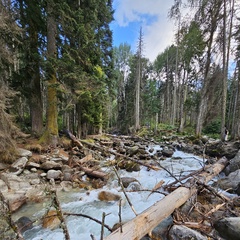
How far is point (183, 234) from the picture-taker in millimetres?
2469

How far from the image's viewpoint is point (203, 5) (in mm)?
9609

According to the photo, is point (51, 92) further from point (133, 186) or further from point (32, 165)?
point (133, 186)

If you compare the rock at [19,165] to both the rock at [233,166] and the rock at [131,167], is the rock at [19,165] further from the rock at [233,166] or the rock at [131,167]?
the rock at [233,166]

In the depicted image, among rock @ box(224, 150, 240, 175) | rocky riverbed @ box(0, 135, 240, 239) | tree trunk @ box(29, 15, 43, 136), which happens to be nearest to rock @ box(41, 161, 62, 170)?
rocky riverbed @ box(0, 135, 240, 239)

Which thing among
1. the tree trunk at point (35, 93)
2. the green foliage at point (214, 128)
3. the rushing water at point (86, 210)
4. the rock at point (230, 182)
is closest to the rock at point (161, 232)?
the rushing water at point (86, 210)

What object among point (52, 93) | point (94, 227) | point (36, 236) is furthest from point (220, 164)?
point (52, 93)

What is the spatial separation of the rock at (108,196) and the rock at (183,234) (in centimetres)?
198

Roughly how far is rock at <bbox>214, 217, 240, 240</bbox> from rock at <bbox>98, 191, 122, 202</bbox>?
2.39 m

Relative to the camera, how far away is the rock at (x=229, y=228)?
2490mm

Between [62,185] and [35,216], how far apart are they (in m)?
1.52

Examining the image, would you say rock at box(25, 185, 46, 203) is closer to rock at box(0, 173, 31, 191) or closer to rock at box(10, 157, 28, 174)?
rock at box(0, 173, 31, 191)

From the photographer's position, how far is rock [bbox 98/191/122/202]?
14.4ft

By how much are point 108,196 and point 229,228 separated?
111 inches

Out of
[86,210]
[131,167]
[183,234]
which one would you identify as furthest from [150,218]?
[131,167]
